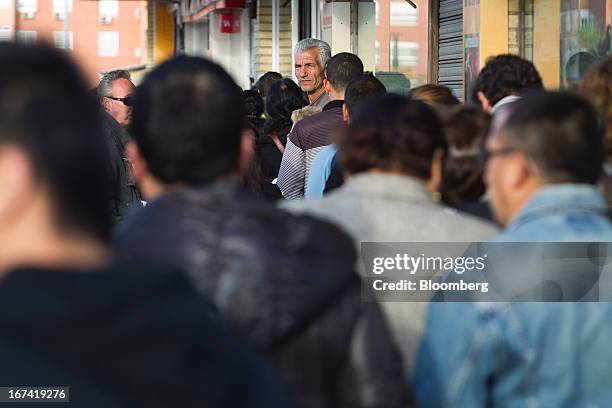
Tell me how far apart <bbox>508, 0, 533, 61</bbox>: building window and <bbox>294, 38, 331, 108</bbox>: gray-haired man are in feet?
5.02

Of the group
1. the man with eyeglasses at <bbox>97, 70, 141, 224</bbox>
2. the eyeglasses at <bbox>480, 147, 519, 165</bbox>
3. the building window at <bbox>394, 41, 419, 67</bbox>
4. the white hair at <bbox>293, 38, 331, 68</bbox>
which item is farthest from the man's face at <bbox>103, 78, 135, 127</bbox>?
the eyeglasses at <bbox>480, 147, 519, 165</bbox>

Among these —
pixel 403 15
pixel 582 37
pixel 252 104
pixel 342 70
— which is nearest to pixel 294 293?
pixel 342 70

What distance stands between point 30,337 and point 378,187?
5.72 feet

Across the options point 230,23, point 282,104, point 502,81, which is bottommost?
point 282,104

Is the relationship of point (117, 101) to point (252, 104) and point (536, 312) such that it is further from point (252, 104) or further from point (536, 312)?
point (536, 312)

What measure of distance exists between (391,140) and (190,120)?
0.82m

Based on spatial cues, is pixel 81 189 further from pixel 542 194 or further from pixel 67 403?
pixel 542 194

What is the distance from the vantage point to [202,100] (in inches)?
100.0

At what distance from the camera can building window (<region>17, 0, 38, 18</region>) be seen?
87.5 m

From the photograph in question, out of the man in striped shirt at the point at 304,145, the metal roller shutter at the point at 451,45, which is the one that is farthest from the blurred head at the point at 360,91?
the metal roller shutter at the point at 451,45

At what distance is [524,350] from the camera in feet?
9.29

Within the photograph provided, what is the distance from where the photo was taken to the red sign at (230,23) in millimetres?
27156

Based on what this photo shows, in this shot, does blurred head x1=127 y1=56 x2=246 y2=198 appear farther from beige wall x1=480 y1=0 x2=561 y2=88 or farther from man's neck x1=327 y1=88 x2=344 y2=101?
beige wall x1=480 y1=0 x2=561 y2=88

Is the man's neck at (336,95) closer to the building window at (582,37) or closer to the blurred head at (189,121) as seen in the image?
the building window at (582,37)
